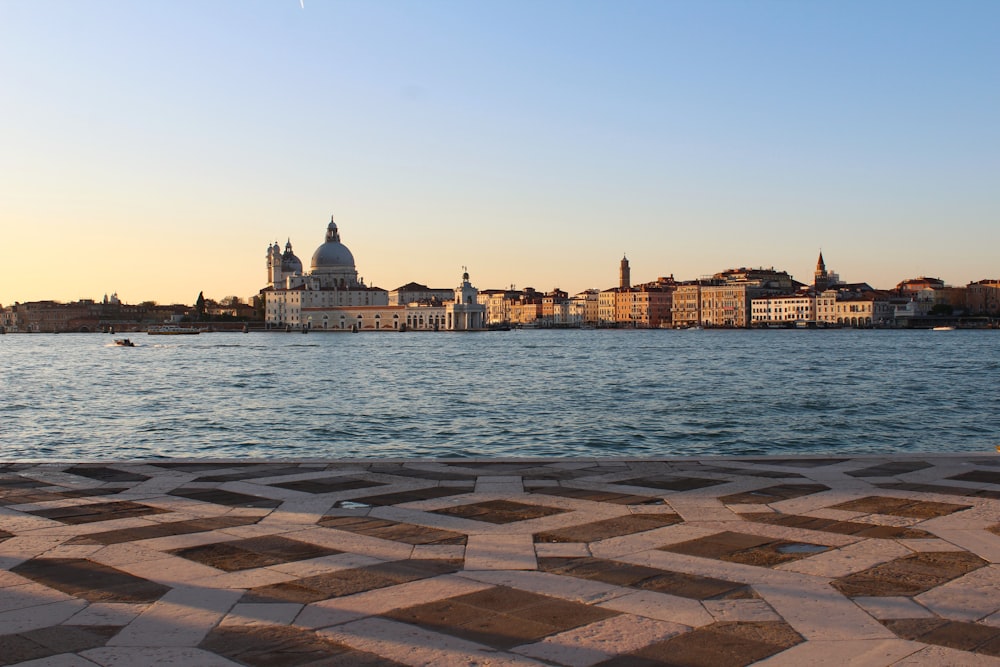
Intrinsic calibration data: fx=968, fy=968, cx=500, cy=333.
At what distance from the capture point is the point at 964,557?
3.70 meters

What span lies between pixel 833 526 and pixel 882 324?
109807mm

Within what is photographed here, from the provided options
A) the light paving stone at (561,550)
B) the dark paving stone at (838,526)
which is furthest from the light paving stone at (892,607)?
the light paving stone at (561,550)

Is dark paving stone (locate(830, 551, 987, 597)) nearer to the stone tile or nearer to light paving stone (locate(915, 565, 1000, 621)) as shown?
light paving stone (locate(915, 565, 1000, 621))

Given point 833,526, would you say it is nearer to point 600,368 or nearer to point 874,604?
point 874,604

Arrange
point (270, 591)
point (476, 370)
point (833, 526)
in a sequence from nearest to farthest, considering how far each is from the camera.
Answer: point (270, 591) → point (833, 526) → point (476, 370)

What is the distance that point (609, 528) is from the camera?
429cm

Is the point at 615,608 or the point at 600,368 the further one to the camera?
the point at 600,368

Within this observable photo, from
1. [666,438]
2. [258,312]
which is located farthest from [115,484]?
[258,312]

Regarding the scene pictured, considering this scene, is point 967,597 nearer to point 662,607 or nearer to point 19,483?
point 662,607

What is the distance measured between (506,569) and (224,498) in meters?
2.16

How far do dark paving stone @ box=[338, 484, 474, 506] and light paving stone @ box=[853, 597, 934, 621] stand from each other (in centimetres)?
247

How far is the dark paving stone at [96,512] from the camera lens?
15.1ft

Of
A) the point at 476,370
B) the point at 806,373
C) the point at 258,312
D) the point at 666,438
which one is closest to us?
the point at 666,438

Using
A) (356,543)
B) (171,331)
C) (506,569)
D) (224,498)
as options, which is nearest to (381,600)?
(506,569)
